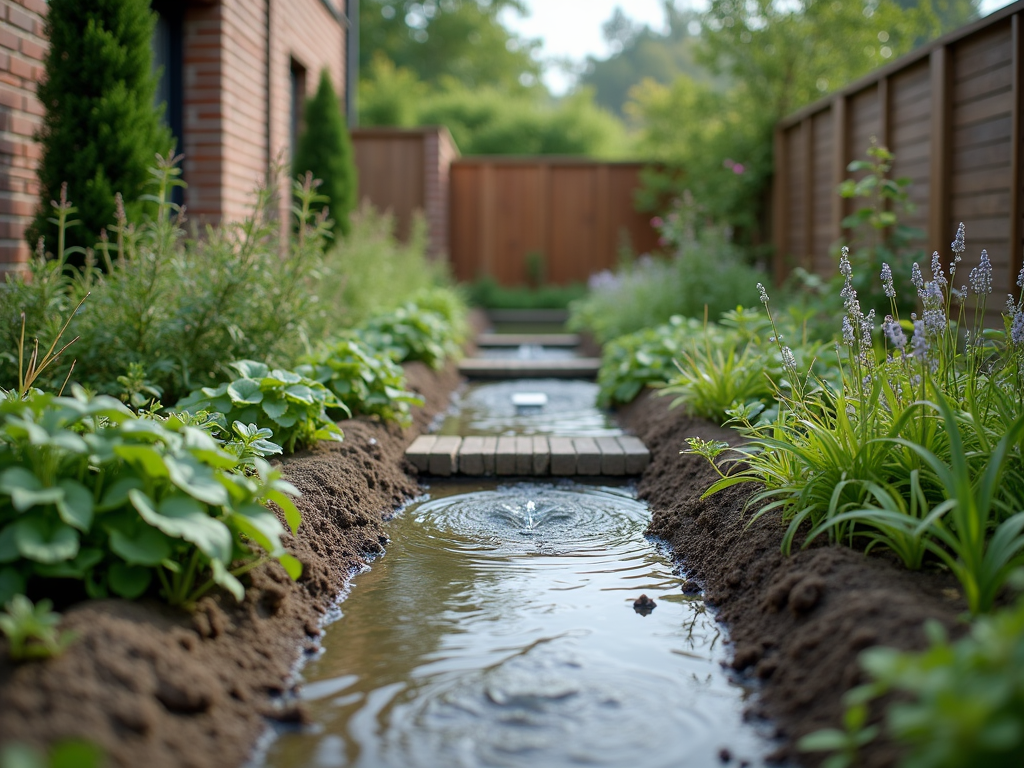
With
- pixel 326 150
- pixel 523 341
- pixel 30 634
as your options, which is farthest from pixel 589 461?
pixel 326 150

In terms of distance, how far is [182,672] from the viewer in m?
1.83

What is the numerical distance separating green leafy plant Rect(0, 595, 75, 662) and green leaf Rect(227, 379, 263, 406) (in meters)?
1.64

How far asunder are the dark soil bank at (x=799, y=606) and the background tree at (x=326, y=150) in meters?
6.42

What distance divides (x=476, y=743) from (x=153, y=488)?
92 centimetres

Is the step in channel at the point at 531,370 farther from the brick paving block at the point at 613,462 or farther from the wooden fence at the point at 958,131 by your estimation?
the brick paving block at the point at 613,462

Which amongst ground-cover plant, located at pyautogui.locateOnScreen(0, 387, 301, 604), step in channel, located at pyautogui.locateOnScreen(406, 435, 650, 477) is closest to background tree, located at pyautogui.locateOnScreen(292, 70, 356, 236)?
step in channel, located at pyautogui.locateOnScreen(406, 435, 650, 477)

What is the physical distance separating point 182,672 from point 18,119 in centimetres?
359

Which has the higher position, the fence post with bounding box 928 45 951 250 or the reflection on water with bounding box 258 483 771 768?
the fence post with bounding box 928 45 951 250

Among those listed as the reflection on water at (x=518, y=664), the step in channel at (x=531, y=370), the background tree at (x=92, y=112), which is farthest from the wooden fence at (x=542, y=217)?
the reflection on water at (x=518, y=664)

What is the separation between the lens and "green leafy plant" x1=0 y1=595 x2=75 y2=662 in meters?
1.58

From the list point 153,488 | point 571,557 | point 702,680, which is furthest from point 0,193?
point 702,680

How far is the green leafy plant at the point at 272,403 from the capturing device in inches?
130

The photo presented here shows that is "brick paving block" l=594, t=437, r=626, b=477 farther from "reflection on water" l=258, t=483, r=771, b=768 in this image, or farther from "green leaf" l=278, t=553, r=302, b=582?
"green leaf" l=278, t=553, r=302, b=582

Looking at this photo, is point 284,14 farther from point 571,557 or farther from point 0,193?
point 571,557
